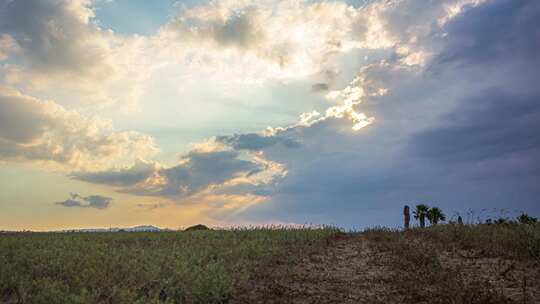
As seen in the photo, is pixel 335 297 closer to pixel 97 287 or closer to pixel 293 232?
pixel 97 287

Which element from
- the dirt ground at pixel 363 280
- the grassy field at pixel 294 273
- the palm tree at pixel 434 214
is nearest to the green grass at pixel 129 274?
the grassy field at pixel 294 273

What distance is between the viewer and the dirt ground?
9812 mm

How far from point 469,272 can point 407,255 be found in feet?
9.05

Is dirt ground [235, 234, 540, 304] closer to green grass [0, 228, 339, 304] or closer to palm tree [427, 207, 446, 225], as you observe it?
green grass [0, 228, 339, 304]

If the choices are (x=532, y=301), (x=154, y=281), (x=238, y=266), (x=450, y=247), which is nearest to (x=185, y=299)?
(x=154, y=281)

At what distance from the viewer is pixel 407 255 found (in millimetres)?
14938

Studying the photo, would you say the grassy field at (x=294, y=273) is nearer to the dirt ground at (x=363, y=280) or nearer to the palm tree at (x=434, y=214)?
the dirt ground at (x=363, y=280)

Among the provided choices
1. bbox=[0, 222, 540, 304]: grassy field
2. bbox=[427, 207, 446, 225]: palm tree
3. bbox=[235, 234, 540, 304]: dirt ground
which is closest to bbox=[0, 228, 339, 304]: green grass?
bbox=[0, 222, 540, 304]: grassy field

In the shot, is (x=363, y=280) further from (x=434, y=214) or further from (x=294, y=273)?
(x=434, y=214)

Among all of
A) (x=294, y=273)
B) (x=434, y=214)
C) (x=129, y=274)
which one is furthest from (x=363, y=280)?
(x=434, y=214)

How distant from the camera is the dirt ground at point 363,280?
9.81m

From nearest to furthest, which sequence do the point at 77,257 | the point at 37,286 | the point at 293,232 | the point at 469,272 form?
the point at 37,286
the point at 469,272
the point at 77,257
the point at 293,232

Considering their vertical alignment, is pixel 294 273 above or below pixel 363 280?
above

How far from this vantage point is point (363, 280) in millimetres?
11867
